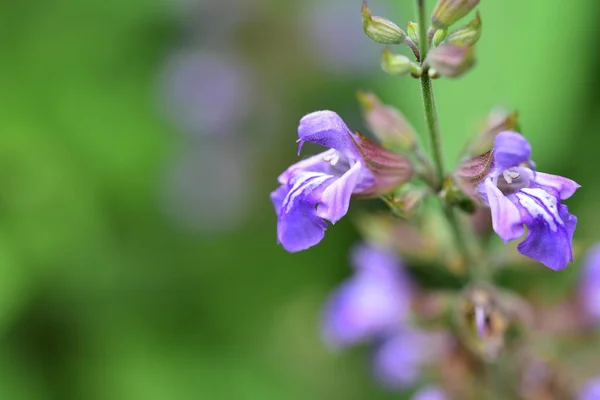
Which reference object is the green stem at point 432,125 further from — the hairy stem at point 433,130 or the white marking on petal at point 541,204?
the white marking on petal at point 541,204

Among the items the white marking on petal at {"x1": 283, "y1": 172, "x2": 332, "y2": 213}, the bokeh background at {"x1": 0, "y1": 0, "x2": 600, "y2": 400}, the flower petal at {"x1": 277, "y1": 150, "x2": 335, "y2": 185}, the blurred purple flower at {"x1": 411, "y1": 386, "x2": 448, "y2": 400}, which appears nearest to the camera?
the white marking on petal at {"x1": 283, "y1": 172, "x2": 332, "y2": 213}

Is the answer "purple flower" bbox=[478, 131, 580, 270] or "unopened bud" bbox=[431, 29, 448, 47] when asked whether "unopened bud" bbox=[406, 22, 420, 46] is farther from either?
"purple flower" bbox=[478, 131, 580, 270]

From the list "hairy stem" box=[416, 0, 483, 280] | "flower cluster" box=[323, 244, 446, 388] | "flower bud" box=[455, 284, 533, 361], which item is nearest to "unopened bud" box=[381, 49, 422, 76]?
"hairy stem" box=[416, 0, 483, 280]

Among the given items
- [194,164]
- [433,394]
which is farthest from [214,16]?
[433,394]

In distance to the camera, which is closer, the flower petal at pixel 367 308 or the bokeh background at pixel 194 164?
the flower petal at pixel 367 308

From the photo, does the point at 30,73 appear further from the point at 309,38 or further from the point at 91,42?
the point at 309,38

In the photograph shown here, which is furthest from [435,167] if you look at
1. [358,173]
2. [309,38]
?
[309,38]

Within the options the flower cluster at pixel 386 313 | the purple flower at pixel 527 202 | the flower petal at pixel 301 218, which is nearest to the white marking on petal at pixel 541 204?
the purple flower at pixel 527 202
